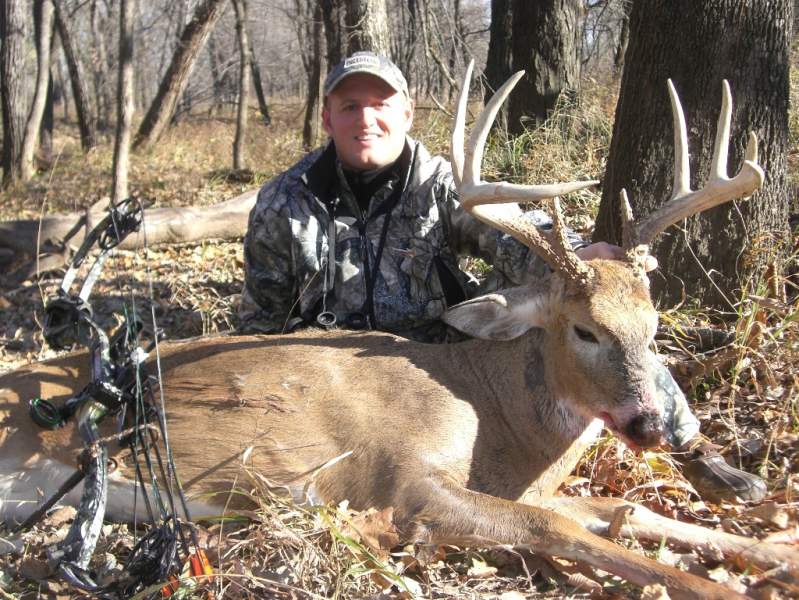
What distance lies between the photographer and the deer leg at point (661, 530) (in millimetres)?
2979

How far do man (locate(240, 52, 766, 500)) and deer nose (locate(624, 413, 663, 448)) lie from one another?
1432mm

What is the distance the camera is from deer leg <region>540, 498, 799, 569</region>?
298 cm

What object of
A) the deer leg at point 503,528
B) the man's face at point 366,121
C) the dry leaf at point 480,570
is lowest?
the dry leaf at point 480,570

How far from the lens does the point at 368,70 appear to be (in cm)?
423

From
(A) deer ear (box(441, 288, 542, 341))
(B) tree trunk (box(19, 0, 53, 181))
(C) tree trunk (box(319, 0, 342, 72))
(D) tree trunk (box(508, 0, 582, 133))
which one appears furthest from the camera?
(B) tree trunk (box(19, 0, 53, 181))

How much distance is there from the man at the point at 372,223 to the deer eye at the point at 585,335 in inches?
41.1

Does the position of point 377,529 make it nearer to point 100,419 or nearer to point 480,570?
point 480,570

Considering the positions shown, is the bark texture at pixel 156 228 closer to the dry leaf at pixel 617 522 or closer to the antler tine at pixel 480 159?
the antler tine at pixel 480 159

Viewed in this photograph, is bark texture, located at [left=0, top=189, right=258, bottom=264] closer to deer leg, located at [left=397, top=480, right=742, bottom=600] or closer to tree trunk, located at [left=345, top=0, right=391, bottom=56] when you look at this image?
tree trunk, located at [left=345, top=0, right=391, bottom=56]

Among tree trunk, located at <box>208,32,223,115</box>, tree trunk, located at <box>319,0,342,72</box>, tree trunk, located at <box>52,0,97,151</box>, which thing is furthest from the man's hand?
tree trunk, located at <box>208,32,223,115</box>

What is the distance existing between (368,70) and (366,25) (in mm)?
2930

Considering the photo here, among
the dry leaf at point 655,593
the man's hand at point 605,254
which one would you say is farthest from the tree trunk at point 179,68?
the dry leaf at point 655,593

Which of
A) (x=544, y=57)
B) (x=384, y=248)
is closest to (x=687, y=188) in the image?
(x=384, y=248)

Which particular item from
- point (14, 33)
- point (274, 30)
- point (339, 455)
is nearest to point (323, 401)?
point (339, 455)
